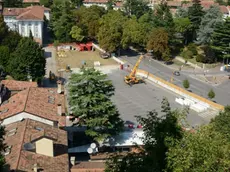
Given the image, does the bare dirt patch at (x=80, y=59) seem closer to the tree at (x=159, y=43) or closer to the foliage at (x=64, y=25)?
the foliage at (x=64, y=25)

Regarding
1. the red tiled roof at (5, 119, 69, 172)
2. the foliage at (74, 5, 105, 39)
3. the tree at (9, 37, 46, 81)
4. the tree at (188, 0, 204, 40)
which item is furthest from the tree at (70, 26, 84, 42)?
the red tiled roof at (5, 119, 69, 172)

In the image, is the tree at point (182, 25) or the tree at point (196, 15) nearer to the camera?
the tree at point (182, 25)

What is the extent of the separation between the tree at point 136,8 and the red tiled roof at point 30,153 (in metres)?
55.4

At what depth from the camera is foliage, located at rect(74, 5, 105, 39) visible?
68.2m

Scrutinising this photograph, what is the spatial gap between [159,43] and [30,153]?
4097cm

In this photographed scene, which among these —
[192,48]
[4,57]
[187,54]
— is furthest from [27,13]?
[192,48]

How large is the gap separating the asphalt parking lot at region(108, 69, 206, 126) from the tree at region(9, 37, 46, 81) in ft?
32.8

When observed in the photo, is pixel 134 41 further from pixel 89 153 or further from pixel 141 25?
pixel 89 153

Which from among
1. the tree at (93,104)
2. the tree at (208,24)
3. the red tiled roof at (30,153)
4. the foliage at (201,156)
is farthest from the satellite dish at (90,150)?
the tree at (208,24)

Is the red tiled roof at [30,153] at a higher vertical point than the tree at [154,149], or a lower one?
lower

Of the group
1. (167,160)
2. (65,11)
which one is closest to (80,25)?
(65,11)

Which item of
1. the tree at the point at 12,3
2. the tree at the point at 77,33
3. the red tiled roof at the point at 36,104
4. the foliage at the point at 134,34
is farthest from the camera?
the tree at the point at 12,3

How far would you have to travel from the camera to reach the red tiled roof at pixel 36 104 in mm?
27672

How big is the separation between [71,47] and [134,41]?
12.4 metres
